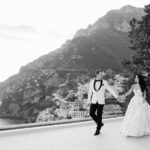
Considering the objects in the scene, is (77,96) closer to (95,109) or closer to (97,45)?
(97,45)

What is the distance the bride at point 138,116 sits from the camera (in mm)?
4434

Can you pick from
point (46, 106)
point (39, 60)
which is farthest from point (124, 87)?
point (39, 60)

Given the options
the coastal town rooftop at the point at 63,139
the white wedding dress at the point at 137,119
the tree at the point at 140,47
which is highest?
the tree at the point at 140,47

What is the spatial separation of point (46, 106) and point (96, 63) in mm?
23327

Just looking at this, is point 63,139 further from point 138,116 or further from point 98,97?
point 138,116

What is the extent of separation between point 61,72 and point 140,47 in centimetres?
6956

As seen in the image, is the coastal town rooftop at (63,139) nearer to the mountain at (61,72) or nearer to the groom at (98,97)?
the groom at (98,97)

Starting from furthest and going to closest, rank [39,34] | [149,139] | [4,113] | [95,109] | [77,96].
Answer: [39,34], [4,113], [77,96], [95,109], [149,139]

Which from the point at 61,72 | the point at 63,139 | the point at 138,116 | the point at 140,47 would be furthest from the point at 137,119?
the point at 61,72

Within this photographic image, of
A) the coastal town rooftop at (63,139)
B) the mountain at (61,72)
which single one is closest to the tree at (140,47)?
the coastal town rooftop at (63,139)

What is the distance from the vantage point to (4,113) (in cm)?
7538

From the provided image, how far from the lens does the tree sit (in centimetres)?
1594

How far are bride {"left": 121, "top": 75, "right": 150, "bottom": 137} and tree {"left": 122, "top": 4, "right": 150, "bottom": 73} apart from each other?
10.8 meters

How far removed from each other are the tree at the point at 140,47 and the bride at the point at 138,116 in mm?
10778
